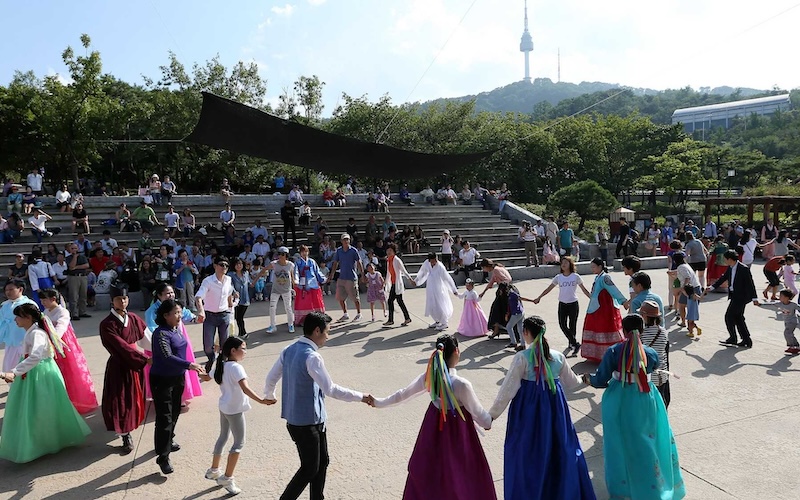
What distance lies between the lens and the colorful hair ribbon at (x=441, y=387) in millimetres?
3289

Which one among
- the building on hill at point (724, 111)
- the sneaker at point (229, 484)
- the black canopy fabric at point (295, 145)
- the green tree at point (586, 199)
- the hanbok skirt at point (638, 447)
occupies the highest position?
the building on hill at point (724, 111)

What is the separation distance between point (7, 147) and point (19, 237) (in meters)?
8.67

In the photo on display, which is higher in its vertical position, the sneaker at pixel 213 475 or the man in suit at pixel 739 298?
the man in suit at pixel 739 298

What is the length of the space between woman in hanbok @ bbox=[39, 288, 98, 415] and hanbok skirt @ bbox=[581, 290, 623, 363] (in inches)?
227

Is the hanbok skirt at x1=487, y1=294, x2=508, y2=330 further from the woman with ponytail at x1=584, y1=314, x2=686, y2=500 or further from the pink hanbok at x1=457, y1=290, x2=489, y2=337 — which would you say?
the woman with ponytail at x1=584, y1=314, x2=686, y2=500

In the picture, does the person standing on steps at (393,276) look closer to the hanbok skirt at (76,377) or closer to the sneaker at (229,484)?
the hanbok skirt at (76,377)

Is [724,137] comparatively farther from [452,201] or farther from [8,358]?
[8,358]

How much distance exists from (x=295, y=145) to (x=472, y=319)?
4.06m

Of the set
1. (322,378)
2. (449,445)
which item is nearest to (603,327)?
(449,445)

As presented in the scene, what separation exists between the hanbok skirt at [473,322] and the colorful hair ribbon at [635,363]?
5.03 metres

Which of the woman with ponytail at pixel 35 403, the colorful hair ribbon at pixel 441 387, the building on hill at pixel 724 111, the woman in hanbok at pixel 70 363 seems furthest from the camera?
the building on hill at pixel 724 111

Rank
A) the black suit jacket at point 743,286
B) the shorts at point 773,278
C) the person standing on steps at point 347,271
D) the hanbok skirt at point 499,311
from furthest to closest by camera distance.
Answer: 1. the person standing on steps at point 347,271
2. the shorts at point 773,278
3. the hanbok skirt at point 499,311
4. the black suit jacket at point 743,286

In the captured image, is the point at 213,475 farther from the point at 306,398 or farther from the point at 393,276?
the point at 393,276

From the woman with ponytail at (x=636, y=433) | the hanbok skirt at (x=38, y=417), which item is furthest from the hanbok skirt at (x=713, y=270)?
the hanbok skirt at (x=38, y=417)
